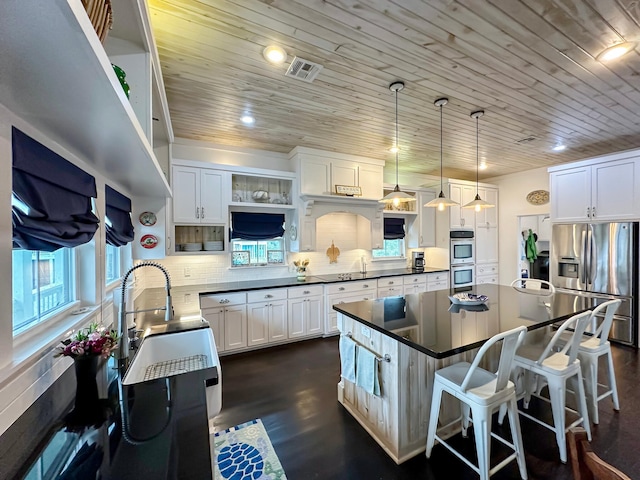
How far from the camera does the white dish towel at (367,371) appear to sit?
191cm

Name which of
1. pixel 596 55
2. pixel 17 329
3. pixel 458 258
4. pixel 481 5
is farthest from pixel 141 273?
pixel 458 258

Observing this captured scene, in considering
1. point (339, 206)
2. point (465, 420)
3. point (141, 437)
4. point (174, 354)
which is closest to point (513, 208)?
point (339, 206)

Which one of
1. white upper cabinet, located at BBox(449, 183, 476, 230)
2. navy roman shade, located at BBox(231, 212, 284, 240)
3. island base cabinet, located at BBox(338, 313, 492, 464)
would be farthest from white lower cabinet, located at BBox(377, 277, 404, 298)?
island base cabinet, located at BBox(338, 313, 492, 464)

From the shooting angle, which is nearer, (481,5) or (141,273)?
(481,5)

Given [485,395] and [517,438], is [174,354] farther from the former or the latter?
[517,438]

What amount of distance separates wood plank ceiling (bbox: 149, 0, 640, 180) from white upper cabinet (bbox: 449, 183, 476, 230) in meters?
1.34

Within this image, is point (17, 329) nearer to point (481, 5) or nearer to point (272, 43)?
point (272, 43)

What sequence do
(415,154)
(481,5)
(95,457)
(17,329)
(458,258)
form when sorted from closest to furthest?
1. (95,457)
2. (17,329)
3. (481,5)
4. (415,154)
5. (458,258)

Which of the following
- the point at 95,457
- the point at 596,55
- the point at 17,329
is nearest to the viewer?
the point at 95,457

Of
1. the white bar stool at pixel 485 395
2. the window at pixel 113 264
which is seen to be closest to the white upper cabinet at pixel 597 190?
the white bar stool at pixel 485 395

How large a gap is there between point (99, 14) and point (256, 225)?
10.4 ft

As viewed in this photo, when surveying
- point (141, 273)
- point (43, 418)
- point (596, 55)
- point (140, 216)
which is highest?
point (596, 55)

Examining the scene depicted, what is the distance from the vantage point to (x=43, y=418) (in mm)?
1004

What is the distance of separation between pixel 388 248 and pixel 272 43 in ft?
13.5
